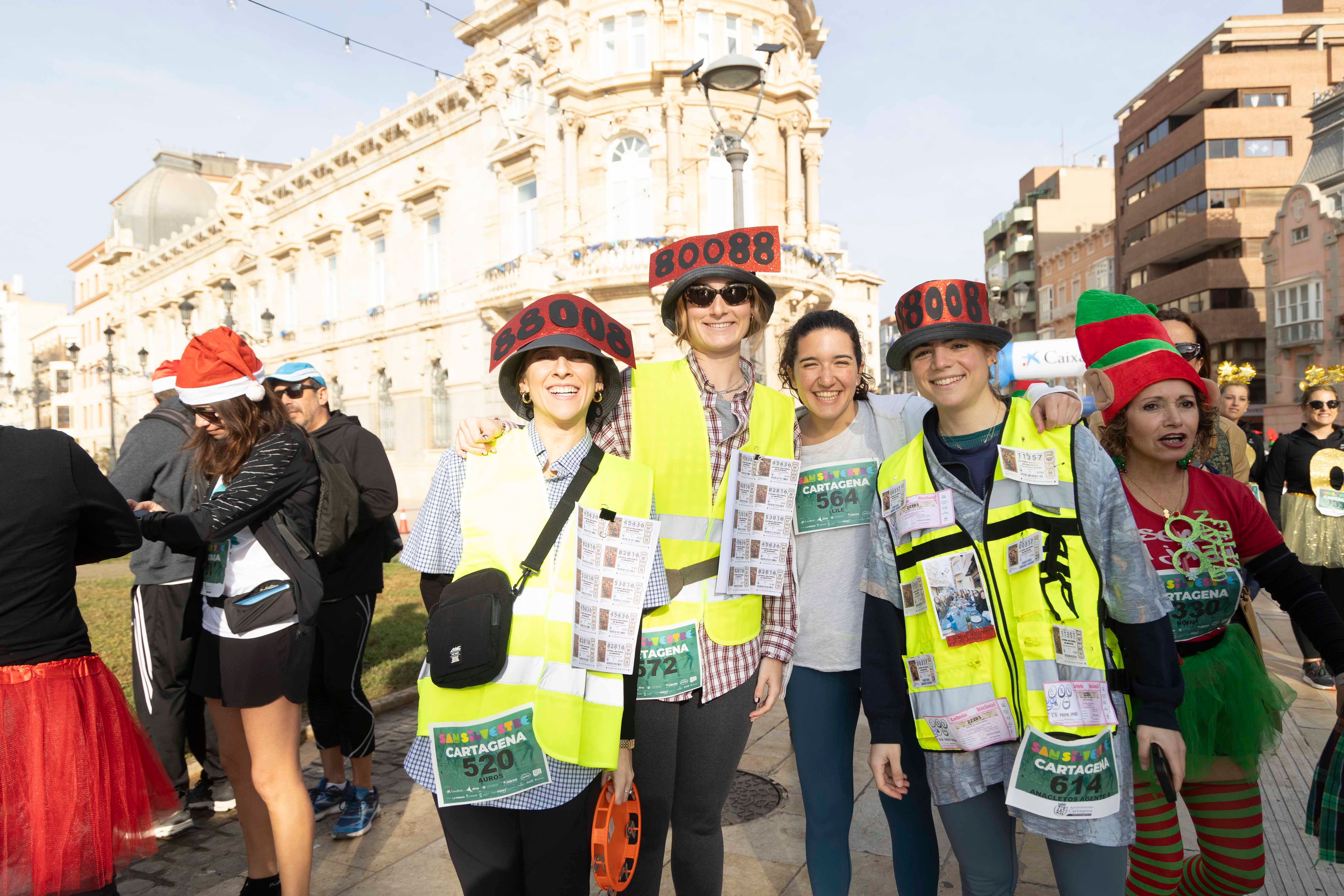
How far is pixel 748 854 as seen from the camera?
3.56 metres

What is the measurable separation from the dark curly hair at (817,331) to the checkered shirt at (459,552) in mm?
968

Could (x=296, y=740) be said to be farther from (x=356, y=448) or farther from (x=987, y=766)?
(x=987, y=766)

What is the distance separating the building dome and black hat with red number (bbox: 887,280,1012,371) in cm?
5719

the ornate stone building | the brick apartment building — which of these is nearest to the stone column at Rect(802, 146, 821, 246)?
the ornate stone building

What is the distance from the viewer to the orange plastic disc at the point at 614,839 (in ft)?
7.13

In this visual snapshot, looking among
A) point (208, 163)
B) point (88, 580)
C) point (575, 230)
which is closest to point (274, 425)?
point (88, 580)

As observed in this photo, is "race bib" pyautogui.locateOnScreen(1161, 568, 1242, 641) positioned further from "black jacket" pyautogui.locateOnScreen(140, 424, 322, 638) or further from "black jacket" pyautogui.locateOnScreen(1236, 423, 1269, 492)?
"black jacket" pyautogui.locateOnScreen(1236, 423, 1269, 492)

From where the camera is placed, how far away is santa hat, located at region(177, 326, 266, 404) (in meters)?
2.80

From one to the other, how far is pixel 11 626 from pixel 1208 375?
4.82 meters

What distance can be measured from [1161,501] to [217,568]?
3.37m

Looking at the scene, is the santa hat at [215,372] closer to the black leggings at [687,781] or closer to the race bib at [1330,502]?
the black leggings at [687,781]

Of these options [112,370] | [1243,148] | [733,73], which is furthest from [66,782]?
[1243,148]

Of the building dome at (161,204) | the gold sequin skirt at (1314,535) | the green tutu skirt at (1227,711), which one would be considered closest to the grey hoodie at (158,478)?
the green tutu skirt at (1227,711)

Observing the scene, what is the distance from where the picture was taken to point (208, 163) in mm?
58688
